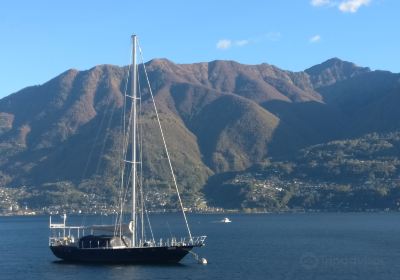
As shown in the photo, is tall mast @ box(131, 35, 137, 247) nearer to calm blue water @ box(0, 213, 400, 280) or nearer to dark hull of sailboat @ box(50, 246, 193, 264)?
dark hull of sailboat @ box(50, 246, 193, 264)

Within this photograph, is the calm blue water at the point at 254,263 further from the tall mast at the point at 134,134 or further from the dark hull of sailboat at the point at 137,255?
the tall mast at the point at 134,134

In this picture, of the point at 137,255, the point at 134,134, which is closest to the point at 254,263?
the point at 137,255

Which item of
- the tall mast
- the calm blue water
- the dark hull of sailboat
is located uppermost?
the tall mast

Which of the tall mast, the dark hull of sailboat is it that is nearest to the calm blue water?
the dark hull of sailboat

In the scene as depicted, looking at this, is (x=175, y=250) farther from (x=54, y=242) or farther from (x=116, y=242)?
(x=54, y=242)

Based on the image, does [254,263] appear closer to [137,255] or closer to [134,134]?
[137,255]

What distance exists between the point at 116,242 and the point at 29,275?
1125 cm

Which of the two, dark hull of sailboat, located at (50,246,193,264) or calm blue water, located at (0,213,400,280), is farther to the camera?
dark hull of sailboat, located at (50,246,193,264)

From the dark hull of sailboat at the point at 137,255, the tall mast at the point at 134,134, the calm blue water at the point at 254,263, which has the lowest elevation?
the calm blue water at the point at 254,263

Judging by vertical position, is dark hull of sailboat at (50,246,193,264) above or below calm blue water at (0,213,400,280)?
above

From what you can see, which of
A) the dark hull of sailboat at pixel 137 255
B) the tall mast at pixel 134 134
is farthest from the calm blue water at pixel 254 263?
the tall mast at pixel 134 134

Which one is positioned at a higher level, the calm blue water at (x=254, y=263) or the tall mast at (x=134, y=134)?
the tall mast at (x=134, y=134)

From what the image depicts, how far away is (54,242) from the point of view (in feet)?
345

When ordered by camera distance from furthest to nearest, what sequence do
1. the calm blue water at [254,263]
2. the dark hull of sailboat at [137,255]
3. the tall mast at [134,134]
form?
the tall mast at [134,134]
the dark hull of sailboat at [137,255]
the calm blue water at [254,263]
